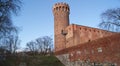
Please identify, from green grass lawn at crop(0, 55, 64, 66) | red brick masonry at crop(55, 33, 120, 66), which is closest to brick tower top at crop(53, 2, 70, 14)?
green grass lawn at crop(0, 55, 64, 66)

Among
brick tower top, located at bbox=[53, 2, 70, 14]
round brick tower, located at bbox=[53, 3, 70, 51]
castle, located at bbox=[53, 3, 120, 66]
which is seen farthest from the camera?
brick tower top, located at bbox=[53, 2, 70, 14]

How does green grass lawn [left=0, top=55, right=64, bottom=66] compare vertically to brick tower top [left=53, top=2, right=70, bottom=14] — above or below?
below

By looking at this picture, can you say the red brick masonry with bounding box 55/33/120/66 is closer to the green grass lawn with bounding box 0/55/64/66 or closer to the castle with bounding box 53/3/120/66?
the castle with bounding box 53/3/120/66

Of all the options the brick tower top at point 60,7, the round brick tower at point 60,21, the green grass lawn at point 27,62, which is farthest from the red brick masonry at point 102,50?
the brick tower top at point 60,7

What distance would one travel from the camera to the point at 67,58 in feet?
94.3

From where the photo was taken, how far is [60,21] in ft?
131

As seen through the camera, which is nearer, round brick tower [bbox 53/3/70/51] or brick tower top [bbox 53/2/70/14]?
round brick tower [bbox 53/3/70/51]

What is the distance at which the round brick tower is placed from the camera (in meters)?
39.3

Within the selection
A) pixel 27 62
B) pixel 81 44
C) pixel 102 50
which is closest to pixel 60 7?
pixel 27 62

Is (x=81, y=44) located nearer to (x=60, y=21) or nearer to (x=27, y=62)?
(x=27, y=62)

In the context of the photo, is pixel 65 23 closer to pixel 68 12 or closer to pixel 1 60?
pixel 68 12

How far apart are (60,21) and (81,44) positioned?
52.1 ft

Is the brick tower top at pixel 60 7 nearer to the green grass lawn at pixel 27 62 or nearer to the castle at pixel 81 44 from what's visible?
the castle at pixel 81 44

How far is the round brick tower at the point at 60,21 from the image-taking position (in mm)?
39281
